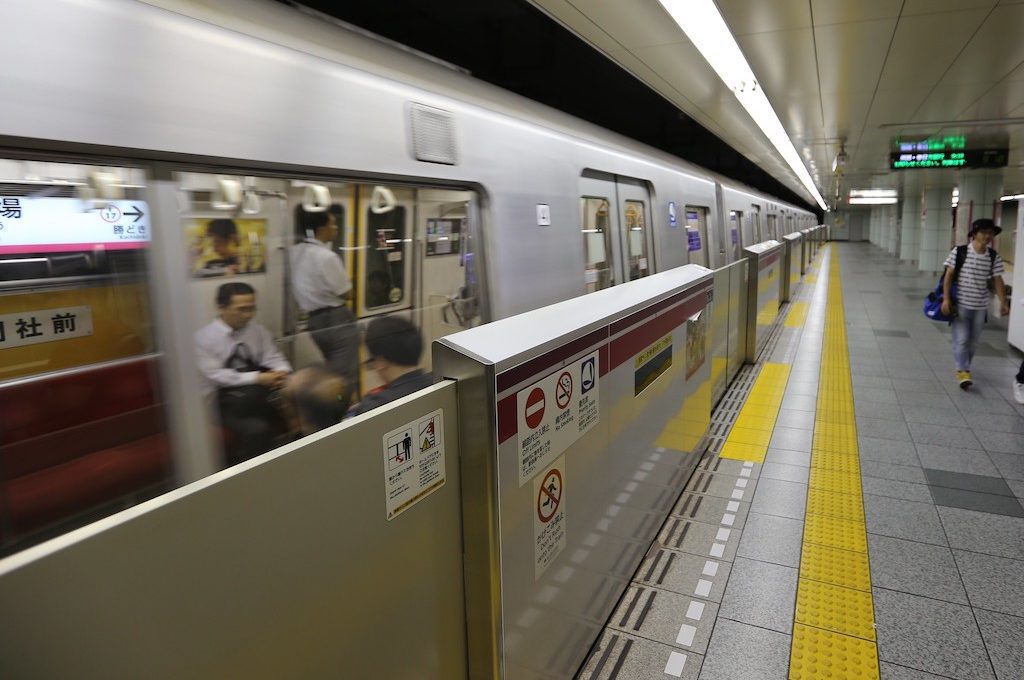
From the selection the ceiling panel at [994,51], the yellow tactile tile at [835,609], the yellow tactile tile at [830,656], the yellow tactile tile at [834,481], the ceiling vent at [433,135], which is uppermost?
the ceiling panel at [994,51]

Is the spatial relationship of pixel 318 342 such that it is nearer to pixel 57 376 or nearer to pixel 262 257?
pixel 262 257

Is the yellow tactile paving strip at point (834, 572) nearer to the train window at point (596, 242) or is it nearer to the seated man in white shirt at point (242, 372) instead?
the train window at point (596, 242)

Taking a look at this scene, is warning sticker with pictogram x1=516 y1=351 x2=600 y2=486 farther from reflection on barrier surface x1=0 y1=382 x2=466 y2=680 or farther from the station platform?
the station platform

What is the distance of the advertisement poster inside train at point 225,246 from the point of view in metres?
1.63

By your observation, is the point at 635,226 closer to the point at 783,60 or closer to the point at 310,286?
the point at 783,60

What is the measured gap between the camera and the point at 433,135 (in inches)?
89.9

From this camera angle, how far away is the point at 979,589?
2674mm

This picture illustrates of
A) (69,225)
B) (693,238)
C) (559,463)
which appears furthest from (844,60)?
(69,225)

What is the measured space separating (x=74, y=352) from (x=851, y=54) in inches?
219

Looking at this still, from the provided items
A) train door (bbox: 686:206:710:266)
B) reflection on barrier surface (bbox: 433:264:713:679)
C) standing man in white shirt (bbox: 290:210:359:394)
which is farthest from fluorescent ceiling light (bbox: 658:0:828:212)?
standing man in white shirt (bbox: 290:210:359:394)

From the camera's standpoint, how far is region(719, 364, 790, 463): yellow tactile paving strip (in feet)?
14.1

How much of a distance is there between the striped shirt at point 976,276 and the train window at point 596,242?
10.7 ft

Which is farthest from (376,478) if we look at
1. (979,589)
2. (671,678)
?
(979,589)

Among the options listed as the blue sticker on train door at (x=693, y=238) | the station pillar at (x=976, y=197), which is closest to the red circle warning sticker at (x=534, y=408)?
the blue sticker on train door at (x=693, y=238)
